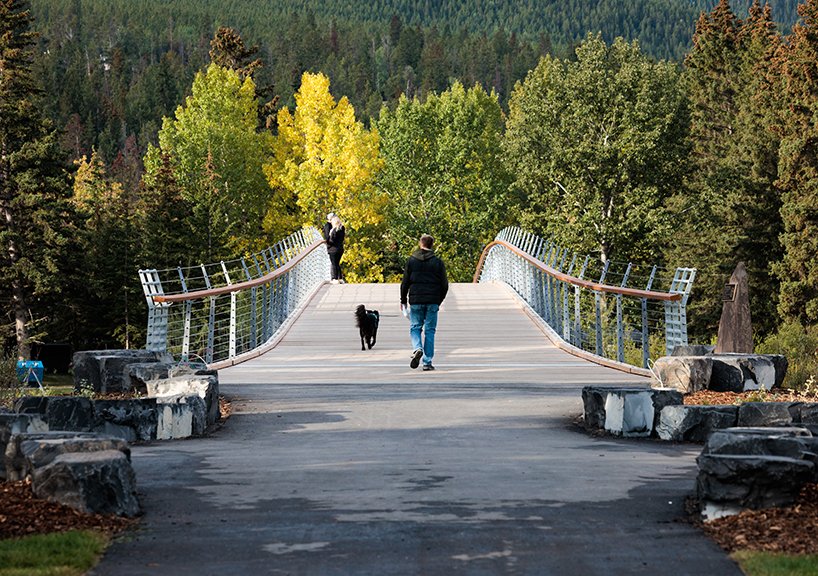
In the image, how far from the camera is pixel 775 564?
639cm

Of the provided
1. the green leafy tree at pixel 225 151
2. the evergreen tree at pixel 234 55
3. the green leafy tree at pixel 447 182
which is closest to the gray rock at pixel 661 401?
the green leafy tree at pixel 225 151

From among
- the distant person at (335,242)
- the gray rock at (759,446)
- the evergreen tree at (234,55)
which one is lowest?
the gray rock at (759,446)

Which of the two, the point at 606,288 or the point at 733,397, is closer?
the point at 733,397

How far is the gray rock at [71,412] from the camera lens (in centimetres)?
1059

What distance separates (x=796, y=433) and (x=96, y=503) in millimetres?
4117

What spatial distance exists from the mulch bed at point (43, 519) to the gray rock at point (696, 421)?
16.3ft

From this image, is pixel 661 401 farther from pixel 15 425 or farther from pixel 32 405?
pixel 15 425

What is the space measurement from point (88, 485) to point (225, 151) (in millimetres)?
65703

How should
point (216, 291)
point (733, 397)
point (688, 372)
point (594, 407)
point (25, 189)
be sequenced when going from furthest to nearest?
point (25, 189)
point (216, 291)
point (688, 372)
point (733, 397)
point (594, 407)

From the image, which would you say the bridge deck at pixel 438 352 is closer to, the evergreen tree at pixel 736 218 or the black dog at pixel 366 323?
the black dog at pixel 366 323

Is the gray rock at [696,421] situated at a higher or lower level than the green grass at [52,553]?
higher

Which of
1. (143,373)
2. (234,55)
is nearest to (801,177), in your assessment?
(234,55)

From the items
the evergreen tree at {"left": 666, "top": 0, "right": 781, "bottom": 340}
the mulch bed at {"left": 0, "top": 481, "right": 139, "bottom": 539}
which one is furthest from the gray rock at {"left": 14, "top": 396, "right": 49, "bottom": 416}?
the evergreen tree at {"left": 666, "top": 0, "right": 781, "bottom": 340}

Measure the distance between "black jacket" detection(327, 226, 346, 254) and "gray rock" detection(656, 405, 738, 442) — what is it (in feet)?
82.1
